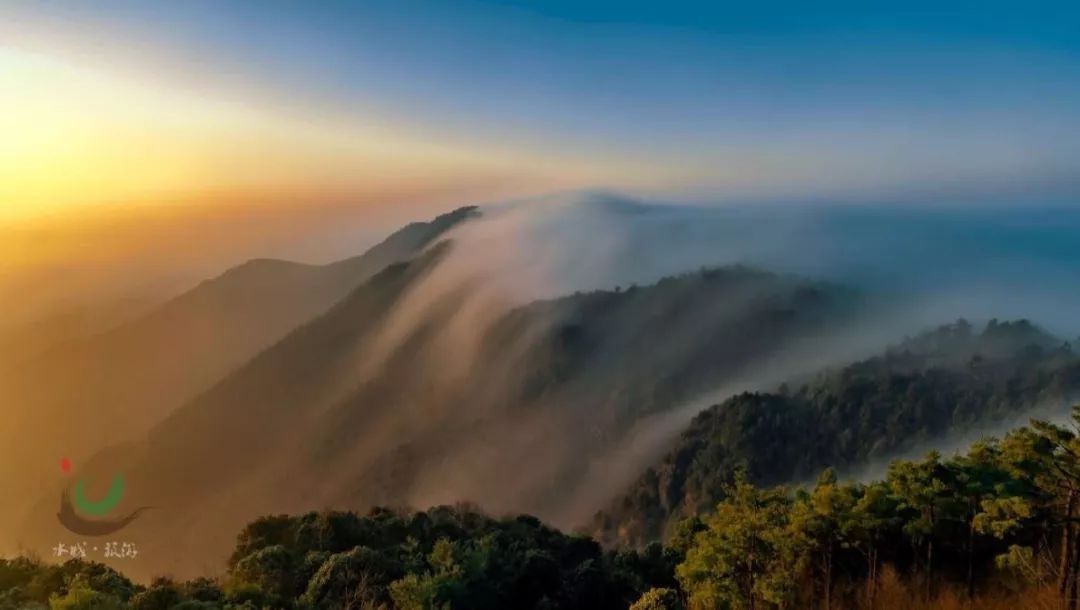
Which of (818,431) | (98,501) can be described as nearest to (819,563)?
(818,431)

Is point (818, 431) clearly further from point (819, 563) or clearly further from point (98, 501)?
point (819, 563)

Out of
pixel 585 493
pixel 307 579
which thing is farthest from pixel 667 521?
pixel 307 579

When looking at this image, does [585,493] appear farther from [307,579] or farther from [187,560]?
[307,579]

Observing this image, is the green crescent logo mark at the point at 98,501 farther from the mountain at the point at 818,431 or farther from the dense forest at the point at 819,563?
the dense forest at the point at 819,563

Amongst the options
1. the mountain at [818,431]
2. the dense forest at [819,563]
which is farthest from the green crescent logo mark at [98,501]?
the dense forest at [819,563]

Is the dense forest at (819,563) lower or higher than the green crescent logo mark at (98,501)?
higher

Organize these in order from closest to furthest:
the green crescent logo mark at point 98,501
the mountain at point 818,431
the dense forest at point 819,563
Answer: the dense forest at point 819,563 < the green crescent logo mark at point 98,501 < the mountain at point 818,431

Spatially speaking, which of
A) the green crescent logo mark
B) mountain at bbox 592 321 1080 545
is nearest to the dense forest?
mountain at bbox 592 321 1080 545
